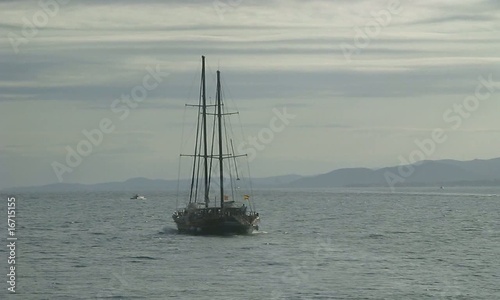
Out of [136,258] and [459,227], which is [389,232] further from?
[136,258]

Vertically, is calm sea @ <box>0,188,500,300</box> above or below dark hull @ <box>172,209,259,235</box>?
below

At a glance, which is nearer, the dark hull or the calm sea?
the calm sea

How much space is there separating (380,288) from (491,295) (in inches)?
234

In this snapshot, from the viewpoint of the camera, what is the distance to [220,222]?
89.9 meters

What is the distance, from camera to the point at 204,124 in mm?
96438

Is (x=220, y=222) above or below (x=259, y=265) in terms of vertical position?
above

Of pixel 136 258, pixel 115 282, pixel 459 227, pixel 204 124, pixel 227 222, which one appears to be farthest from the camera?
pixel 459 227

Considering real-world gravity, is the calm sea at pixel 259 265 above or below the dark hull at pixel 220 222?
below

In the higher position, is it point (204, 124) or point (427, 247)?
point (204, 124)

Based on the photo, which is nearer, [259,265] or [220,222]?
[259,265]

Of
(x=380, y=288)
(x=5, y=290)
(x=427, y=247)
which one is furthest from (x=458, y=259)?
(x=5, y=290)

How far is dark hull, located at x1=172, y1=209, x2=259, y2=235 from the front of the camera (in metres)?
90.1

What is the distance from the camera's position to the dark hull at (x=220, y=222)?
90062mm

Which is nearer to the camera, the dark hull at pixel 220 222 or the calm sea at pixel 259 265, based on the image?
the calm sea at pixel 259 265
